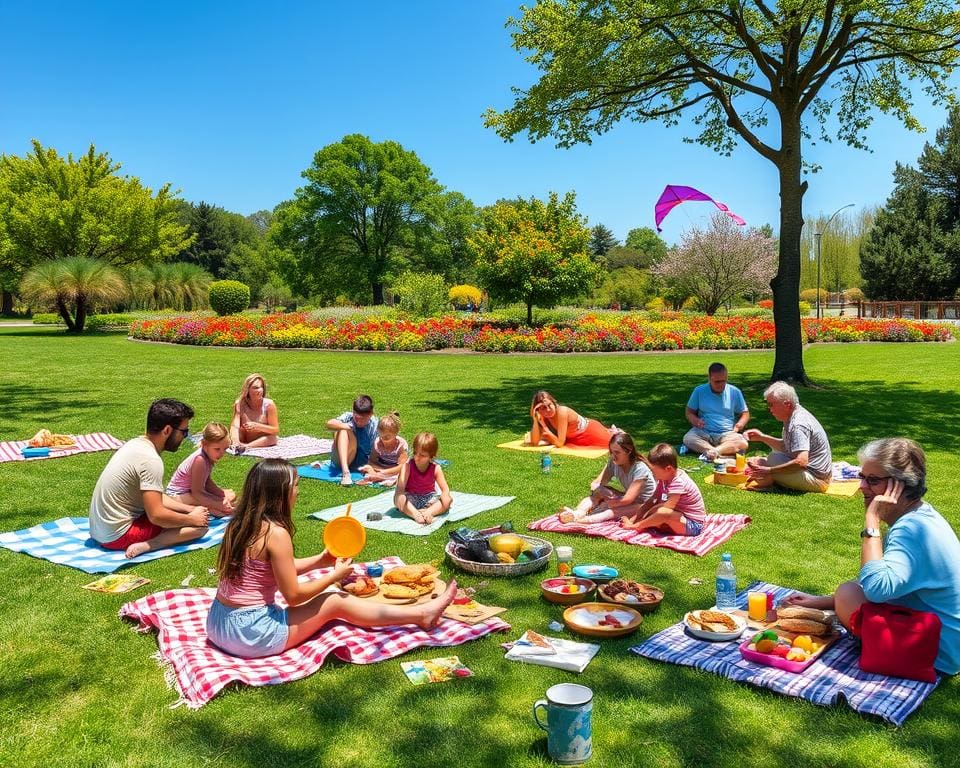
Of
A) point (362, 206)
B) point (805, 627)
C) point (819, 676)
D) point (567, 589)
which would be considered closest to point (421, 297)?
point (362, 206)

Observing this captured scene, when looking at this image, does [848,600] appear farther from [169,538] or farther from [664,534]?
[169,538]

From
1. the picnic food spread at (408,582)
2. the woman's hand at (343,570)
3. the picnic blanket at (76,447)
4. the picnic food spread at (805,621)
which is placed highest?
the woman's hand at (343,570)

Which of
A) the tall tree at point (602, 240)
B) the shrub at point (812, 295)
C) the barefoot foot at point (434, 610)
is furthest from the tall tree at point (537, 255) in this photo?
the tall tree at point (602, 240)

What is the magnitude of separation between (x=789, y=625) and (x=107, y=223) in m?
43.1

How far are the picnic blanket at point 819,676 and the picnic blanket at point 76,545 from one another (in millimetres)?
4116

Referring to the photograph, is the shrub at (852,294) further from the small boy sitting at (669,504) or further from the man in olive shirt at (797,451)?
the small boy sitting at (669,504)

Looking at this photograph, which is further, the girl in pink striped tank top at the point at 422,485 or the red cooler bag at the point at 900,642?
the girl in pink striped tank top at the point at 422,485

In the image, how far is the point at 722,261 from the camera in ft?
149

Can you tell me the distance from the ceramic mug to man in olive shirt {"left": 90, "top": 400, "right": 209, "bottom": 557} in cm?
404

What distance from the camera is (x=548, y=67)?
16.0 m

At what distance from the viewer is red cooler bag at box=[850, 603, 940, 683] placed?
402 cm

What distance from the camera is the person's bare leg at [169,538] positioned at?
640cm

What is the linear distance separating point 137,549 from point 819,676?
522 centimetres

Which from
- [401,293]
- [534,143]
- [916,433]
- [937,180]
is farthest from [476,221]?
[916,433]
